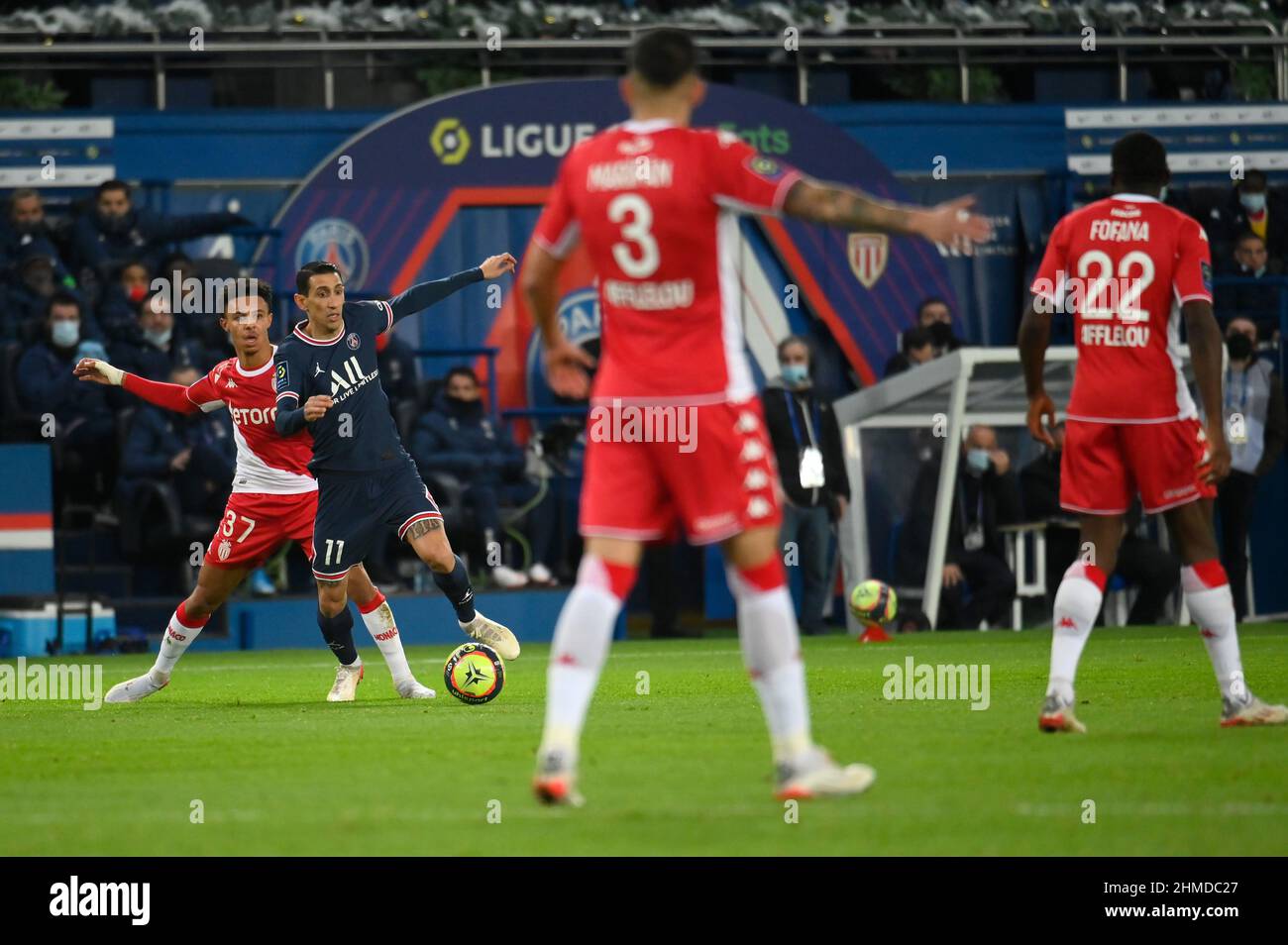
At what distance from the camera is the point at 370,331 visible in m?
11.3

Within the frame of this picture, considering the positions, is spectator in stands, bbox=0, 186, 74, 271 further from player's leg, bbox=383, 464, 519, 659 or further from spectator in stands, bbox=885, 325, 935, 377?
player's leg, bbox=383, 464, 519, 659

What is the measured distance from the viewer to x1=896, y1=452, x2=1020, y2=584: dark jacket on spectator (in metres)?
18.0

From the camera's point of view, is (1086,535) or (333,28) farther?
(333,28)

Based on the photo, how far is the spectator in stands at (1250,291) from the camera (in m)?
19.7

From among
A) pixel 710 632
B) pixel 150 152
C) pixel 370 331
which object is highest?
pixel 150 152

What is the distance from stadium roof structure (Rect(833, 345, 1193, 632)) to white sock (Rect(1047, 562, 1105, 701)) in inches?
365

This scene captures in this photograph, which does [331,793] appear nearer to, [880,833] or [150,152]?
[880,833]

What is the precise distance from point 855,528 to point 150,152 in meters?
7.58

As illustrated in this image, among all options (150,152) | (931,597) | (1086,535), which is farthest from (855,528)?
(1086,535)

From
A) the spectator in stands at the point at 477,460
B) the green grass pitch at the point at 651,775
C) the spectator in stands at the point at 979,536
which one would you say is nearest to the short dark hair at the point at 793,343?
the spectator in stands at the point at 979,536

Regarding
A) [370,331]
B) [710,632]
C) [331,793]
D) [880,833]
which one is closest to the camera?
[880,833]

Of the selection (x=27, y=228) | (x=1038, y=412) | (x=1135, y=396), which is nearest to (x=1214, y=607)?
(x=1135, y=396)

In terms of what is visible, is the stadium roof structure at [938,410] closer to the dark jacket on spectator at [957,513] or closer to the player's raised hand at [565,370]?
the dark jacket on spectator at [957,513]

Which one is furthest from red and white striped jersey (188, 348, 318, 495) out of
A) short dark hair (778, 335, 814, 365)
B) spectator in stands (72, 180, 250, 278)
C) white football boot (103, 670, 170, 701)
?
short dark hair (778, 335, 814, 365)
